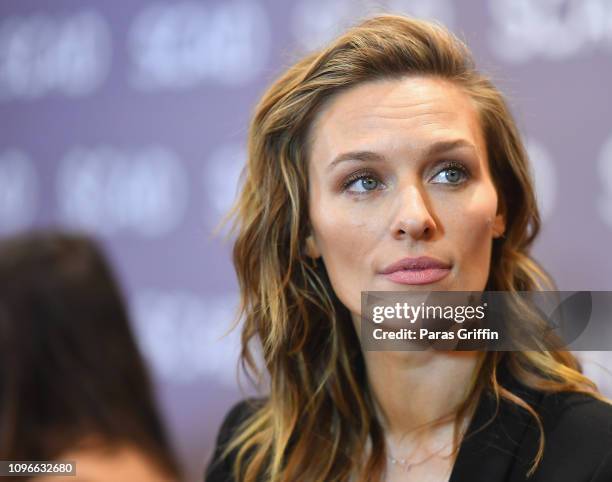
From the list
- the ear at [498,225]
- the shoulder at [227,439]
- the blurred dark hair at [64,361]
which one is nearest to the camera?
the blurred dark hair at [64,361]

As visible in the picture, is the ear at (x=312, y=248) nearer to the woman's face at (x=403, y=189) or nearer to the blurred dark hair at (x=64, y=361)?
the woman's face at (x=403, y=189)

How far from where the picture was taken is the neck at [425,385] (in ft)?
5.41

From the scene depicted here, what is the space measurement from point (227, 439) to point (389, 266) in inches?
25.6

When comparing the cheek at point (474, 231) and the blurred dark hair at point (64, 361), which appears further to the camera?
the cheek at point (474, 231)

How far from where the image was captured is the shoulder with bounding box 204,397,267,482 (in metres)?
1.92

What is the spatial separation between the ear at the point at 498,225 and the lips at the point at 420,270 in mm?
202

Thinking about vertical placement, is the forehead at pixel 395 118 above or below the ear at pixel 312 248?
above

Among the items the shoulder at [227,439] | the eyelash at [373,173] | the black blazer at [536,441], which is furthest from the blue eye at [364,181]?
the shoulder at [227,439]

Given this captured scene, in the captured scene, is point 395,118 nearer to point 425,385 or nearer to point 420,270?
point 420,270

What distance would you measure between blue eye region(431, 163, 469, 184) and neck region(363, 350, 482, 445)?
314 mm

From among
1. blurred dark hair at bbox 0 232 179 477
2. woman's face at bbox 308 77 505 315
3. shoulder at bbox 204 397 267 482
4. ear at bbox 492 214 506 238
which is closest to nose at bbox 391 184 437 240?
woman's face at bbox 308 77 505 315

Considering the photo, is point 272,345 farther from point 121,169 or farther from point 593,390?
point 121,169

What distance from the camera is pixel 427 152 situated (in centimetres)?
161

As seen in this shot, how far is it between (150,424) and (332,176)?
1.85 ft
